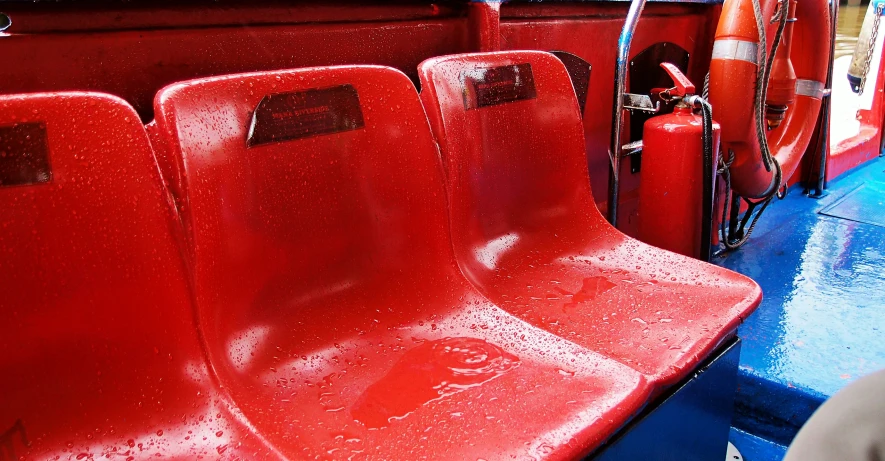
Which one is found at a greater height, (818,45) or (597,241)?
(818,45)

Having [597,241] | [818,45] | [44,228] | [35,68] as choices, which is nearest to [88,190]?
[44,228]

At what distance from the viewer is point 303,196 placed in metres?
0.99

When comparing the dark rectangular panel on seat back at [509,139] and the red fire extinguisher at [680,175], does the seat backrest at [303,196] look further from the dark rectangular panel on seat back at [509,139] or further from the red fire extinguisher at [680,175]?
the red fire extinguisher at [680,175]

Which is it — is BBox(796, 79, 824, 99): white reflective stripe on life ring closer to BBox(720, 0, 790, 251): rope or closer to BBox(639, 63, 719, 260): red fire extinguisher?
BBox(720, 0, 790, 251): rope

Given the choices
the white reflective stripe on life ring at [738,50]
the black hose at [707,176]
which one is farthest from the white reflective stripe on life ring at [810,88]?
the black hose at [707,176]

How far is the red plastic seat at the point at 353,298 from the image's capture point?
833mm

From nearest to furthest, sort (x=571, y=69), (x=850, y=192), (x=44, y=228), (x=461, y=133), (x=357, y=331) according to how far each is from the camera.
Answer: (x=44, y=228) → (x=357, y=331) → (x=461, y=133) → (x=571, y=69) → (x=850, y=192)

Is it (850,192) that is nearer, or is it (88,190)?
(88,190)

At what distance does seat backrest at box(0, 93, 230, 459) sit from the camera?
730mm

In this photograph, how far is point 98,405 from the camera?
Result: 2.58 feet

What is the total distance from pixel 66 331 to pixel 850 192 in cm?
369

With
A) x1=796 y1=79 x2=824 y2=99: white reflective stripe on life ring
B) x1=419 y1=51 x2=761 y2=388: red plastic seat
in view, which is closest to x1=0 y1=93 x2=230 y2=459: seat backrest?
x1=419 y1=51 x2=761 y2=388: red plastic seat

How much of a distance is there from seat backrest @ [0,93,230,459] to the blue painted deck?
4.55ft

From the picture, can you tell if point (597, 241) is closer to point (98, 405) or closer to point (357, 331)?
point (357, 331)
